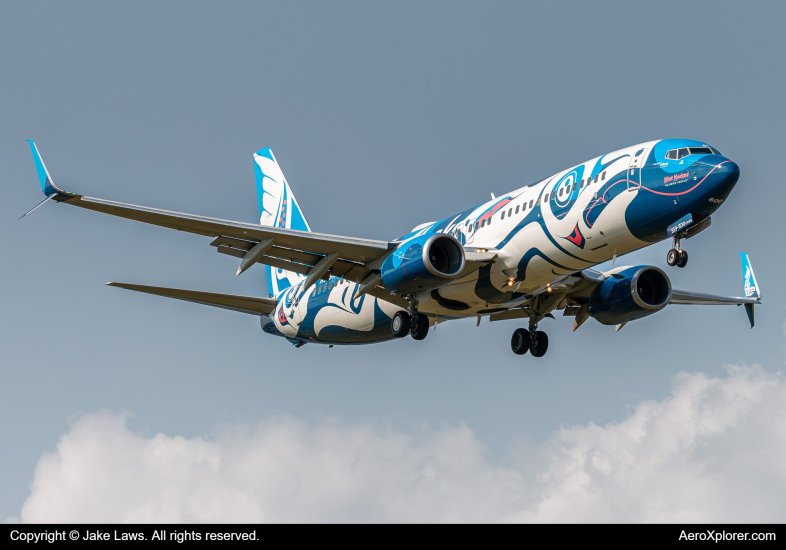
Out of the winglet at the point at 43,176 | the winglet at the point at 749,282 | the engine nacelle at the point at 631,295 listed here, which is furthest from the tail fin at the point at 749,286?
the winglet at the point at 43,176

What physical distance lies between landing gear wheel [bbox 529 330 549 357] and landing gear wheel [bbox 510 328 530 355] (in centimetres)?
24

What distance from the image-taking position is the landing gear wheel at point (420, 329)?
30.1m

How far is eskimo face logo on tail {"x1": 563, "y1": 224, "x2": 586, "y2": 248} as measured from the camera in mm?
25719

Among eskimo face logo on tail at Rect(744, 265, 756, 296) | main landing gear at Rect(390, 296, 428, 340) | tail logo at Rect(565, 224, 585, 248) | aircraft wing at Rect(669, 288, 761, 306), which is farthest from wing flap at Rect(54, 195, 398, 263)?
eskimo face logo on tail at Rect(744, 265, 756, 296)

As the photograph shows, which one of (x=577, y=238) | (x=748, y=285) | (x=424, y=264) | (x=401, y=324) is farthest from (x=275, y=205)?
(x=748, y=285)

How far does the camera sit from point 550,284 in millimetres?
29188

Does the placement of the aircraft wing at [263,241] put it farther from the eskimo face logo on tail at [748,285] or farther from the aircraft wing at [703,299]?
the eskimo face logo on tail at [748,285]

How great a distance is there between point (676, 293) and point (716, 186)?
40.5ft

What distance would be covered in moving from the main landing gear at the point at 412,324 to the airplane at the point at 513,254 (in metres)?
0.04

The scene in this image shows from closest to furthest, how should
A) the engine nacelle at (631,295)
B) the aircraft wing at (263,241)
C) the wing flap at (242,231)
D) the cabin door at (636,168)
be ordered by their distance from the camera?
1. the aircraft wing at (263,241)
2. the cabin door at (636,168)
3. the wing flap at (242,231)
4. the engine nacelle at (631,295)

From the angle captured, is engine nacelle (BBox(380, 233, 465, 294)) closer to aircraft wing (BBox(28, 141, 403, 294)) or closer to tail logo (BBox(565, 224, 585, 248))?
aircraft wing (BBox(28, 141, 403, 294))

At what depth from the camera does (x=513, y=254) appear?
89.7ft

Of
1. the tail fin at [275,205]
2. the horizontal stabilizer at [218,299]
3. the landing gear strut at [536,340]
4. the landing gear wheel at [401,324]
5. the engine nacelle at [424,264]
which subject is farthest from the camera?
the tail fin at [275,205]

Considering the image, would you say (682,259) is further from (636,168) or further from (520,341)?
(520,341)
